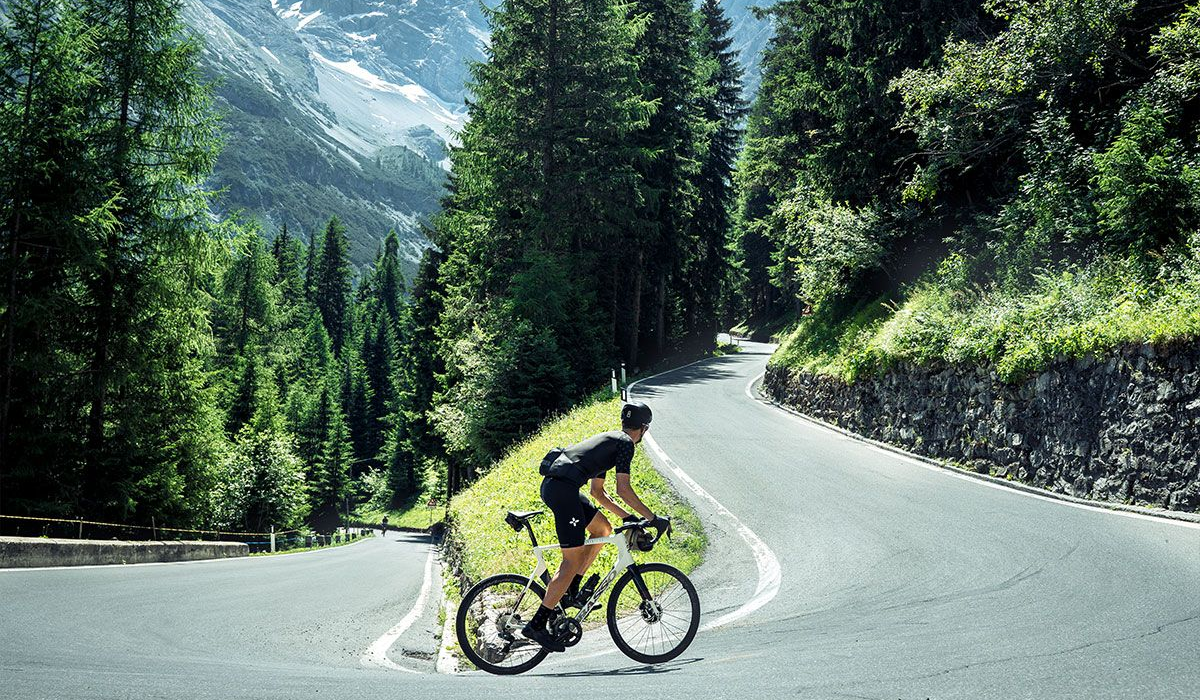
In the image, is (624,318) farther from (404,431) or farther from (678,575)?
(404,431)

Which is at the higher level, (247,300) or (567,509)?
(247,300)

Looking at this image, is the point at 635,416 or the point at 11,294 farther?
the point at 11,294

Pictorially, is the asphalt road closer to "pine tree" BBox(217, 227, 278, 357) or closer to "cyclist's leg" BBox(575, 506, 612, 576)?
"cyclist's leg" BBox(575, 506, 612, 576)

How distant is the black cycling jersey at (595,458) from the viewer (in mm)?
6234

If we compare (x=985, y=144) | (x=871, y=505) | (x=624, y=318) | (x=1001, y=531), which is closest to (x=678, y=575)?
(x=1001, y=531)

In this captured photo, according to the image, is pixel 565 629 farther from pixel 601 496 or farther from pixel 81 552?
pixel 81 552

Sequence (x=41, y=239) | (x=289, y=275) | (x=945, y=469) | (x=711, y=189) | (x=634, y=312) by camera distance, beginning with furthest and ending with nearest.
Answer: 1. (x=289, y=275)
2. (x=711, y=189)
3. (x=634, y=312)
4. (x=41, y=239)
5. (x=945, y=469)

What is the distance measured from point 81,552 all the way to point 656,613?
11.7 m

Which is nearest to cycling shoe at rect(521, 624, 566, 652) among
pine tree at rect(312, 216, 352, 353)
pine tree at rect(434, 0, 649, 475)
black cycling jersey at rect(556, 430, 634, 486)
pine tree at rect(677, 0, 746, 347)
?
black cycling jersey at rect(556, 430, 634, 486)

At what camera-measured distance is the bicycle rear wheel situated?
6.24 meters

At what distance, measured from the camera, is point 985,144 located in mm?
19047

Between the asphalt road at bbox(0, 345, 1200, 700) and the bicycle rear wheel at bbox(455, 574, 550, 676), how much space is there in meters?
0.26

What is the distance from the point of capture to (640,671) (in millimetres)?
5844

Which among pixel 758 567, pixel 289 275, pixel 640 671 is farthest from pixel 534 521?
pixel 289 275
